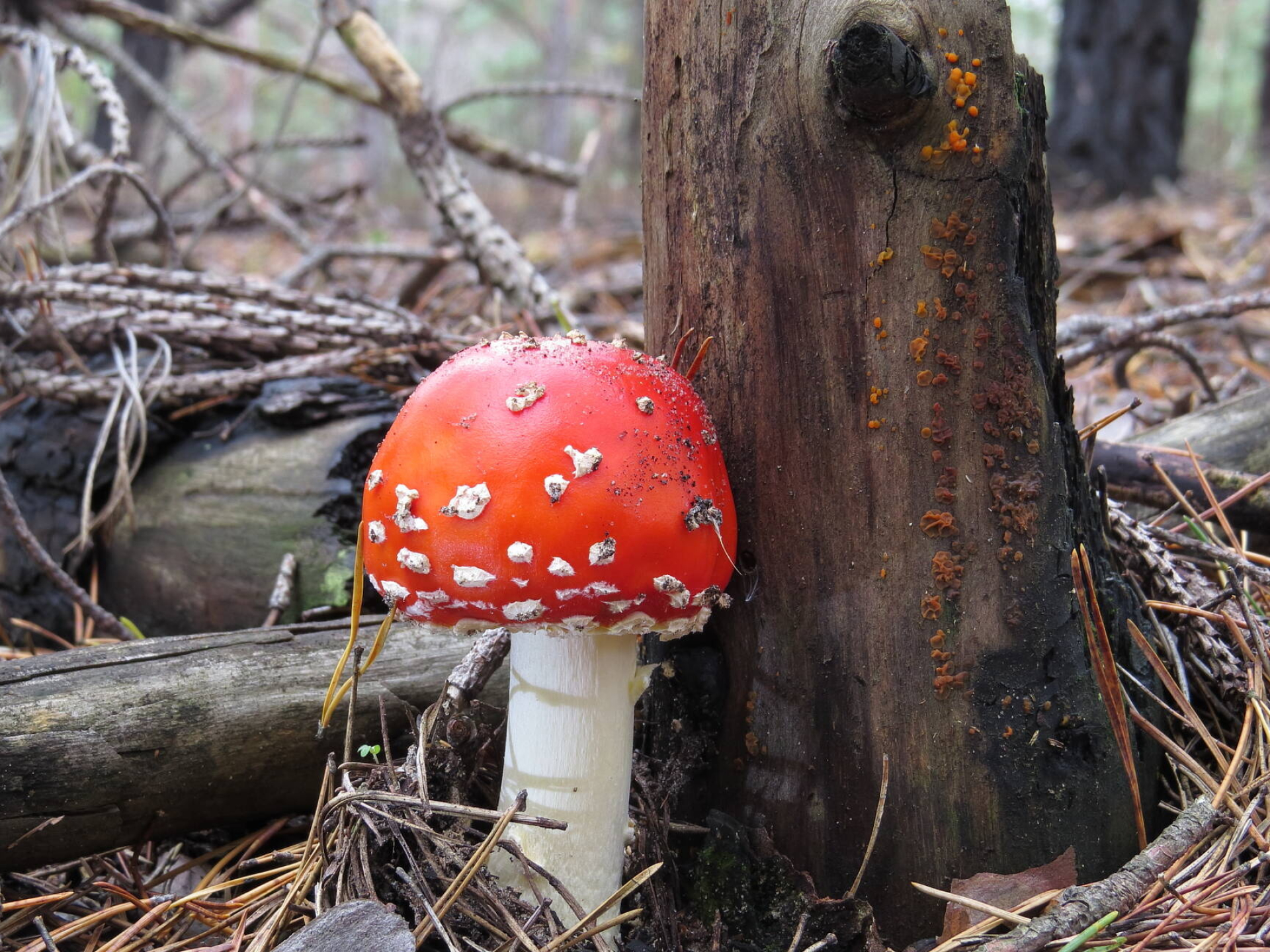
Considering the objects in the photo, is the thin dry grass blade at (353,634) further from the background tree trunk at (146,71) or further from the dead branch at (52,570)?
the background tree trunk at (146,71)

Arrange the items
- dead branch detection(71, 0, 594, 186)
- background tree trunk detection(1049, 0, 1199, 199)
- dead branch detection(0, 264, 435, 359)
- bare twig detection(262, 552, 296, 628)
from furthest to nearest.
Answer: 1. background tree trunk detection(1049, 0, 1199, 199)
2. dead branch detection(71, 0, 594, 186)
3. dead branch detection(0, 264, 435, 359)
4. bare twig detection(262, 552, 296, 628)

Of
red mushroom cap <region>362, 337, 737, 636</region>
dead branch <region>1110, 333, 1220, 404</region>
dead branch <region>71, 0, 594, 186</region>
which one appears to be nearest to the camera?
red mushroom cap <region>362, 337, 737, 636</region>

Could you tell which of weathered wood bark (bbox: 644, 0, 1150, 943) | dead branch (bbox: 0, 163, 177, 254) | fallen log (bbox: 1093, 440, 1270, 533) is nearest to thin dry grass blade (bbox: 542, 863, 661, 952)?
weathered wood bark (bbox: 644, 0, 1150, 943)

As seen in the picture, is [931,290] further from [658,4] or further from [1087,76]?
[1087,76]

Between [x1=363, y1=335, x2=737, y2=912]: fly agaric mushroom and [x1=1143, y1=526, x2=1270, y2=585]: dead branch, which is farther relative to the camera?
[x1=1143, y1=526, x2=1270, y2=585]: dead branch

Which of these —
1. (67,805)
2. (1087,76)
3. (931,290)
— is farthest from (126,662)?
(1087,76)

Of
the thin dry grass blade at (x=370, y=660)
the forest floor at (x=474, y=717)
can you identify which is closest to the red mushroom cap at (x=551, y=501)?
the thin dry grass blade at (x=370, y=660)

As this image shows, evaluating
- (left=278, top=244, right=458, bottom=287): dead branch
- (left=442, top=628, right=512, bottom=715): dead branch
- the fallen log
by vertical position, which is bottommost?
(left=442, top=628, right=512, bottom=715): dead branch

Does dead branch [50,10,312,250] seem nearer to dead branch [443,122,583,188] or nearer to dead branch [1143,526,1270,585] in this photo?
dead branch [443,122,583,188]
